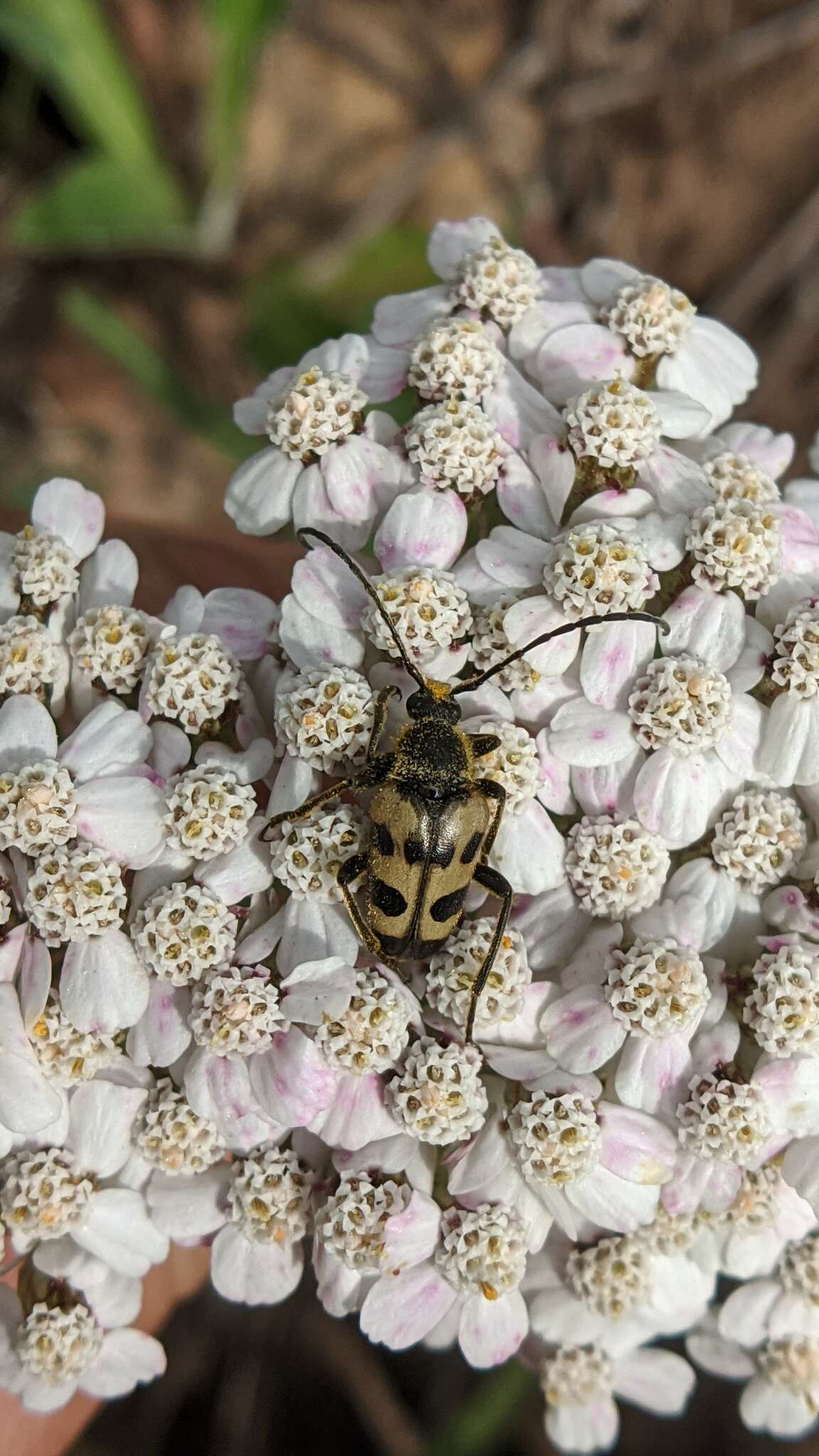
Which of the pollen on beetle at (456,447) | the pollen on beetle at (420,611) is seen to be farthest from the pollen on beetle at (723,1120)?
the pollen on beetle at (456,447)

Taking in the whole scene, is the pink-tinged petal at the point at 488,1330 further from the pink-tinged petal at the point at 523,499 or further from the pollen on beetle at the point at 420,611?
the pink-tinged petal at the point at 523,499

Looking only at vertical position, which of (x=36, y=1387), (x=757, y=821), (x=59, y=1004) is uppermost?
(x=757, y=821)

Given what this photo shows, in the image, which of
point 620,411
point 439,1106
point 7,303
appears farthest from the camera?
point 7,303

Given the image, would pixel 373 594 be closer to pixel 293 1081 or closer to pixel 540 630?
pixel 540 630

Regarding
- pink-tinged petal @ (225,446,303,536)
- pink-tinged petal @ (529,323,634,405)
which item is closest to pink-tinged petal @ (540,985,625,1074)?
pink-tinged petal @ (225,446,303,536)

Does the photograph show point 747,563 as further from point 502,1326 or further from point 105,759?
point 502,1326

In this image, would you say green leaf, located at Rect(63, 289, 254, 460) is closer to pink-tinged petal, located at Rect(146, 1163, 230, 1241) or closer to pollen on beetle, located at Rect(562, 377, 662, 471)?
pollen on beetle, located at Rect(562, 377, 662, 471)

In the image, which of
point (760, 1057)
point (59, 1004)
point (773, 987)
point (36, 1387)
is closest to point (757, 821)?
point (773, 987)

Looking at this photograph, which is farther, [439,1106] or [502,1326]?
[502,1326]
